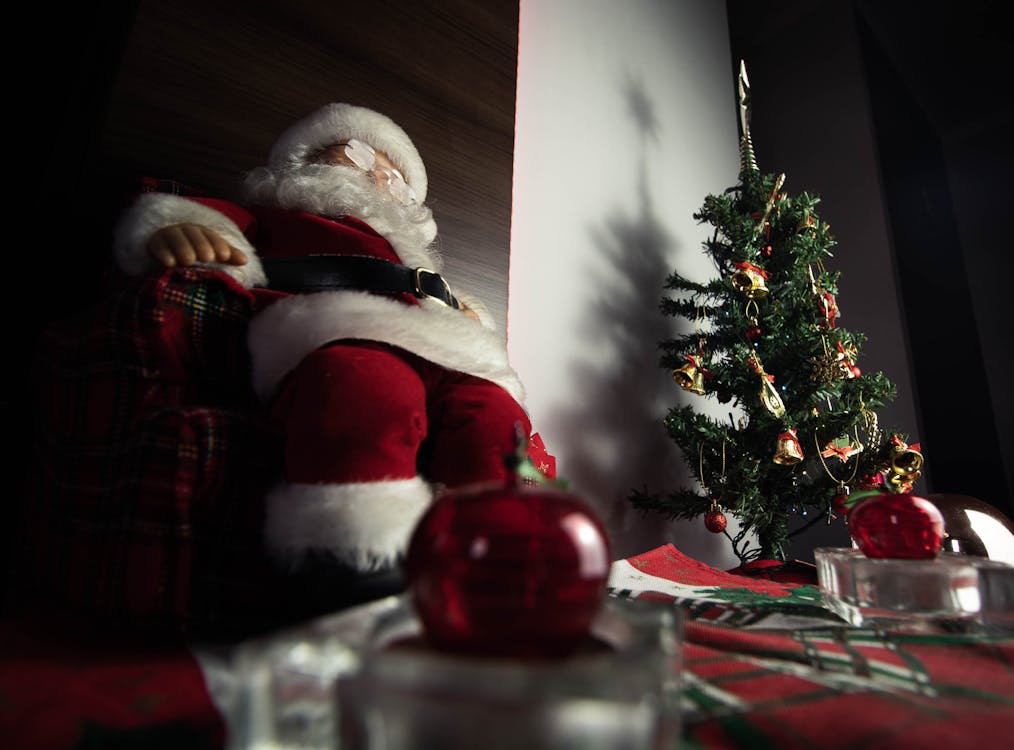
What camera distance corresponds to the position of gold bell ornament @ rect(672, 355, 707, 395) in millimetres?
1384

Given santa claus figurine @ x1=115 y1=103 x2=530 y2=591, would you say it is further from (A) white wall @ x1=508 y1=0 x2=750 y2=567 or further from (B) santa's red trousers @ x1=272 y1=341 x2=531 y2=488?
(A) white wall @ x1=508 y1=0 x2=750 y2=567

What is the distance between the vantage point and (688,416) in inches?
54.1

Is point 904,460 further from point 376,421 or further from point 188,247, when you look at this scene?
point 188,247

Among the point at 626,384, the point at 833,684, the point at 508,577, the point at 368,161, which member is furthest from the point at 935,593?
the point at 626,384

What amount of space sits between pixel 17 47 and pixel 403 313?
2.70 ft

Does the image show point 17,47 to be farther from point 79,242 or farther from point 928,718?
point 928,718

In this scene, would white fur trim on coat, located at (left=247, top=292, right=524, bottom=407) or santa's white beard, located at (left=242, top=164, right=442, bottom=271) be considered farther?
santa's white beard, located at (left=242, top=164, right=442, bottom=271)

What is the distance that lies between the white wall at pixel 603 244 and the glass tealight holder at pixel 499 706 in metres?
1.18

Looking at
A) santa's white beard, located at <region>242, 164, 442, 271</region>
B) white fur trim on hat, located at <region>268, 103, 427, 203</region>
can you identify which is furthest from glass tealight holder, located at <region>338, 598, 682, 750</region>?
white fur trim on hat, located at <region>268, 103, 427, 203</region>

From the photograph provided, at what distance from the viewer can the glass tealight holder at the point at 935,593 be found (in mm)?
495

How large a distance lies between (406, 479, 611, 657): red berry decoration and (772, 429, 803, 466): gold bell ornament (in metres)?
1.14

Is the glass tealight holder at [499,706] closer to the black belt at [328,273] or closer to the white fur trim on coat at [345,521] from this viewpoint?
the white fur trim on coat at [345,521]

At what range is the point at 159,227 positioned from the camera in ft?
2.00

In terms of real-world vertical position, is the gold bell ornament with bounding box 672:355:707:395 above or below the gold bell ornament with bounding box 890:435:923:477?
above
